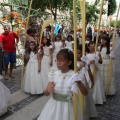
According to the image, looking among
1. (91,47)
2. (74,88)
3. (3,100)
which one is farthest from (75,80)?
(91,47)

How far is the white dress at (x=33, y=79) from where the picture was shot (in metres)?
5.50

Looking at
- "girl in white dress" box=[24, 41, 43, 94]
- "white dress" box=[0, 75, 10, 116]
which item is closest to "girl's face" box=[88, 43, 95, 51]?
"girl in white dress" box=[24, 41, 43, 94]

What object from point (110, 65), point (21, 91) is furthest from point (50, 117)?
point (21, 91)

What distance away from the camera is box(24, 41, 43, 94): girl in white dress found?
217 inches

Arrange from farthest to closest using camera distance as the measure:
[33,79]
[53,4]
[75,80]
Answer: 1. [53,4]
2. [33,79]
3. [75,80]

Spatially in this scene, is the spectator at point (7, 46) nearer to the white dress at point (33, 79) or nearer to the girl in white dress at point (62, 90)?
the white dress at point (33, 79)

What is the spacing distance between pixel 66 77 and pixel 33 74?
310cm

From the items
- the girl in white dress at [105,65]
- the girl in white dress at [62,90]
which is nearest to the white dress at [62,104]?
the girl in white dress at [62,90]

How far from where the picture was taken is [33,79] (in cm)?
561

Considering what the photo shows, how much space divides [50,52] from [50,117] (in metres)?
4.33

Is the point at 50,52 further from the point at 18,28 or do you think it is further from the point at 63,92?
the point at 63,92

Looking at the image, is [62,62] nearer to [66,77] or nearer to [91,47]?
[66,77]

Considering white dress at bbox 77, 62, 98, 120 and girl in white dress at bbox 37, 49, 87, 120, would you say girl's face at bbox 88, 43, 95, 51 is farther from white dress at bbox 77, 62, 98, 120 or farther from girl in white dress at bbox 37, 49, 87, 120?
girl in white dress at bbox 37, 49, 87, 120

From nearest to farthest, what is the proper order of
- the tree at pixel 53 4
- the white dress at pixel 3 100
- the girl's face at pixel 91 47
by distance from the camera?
the white dress at pixel 3 100 < the girl's face at pixel 91 47 < the tree at pixel 53 4
